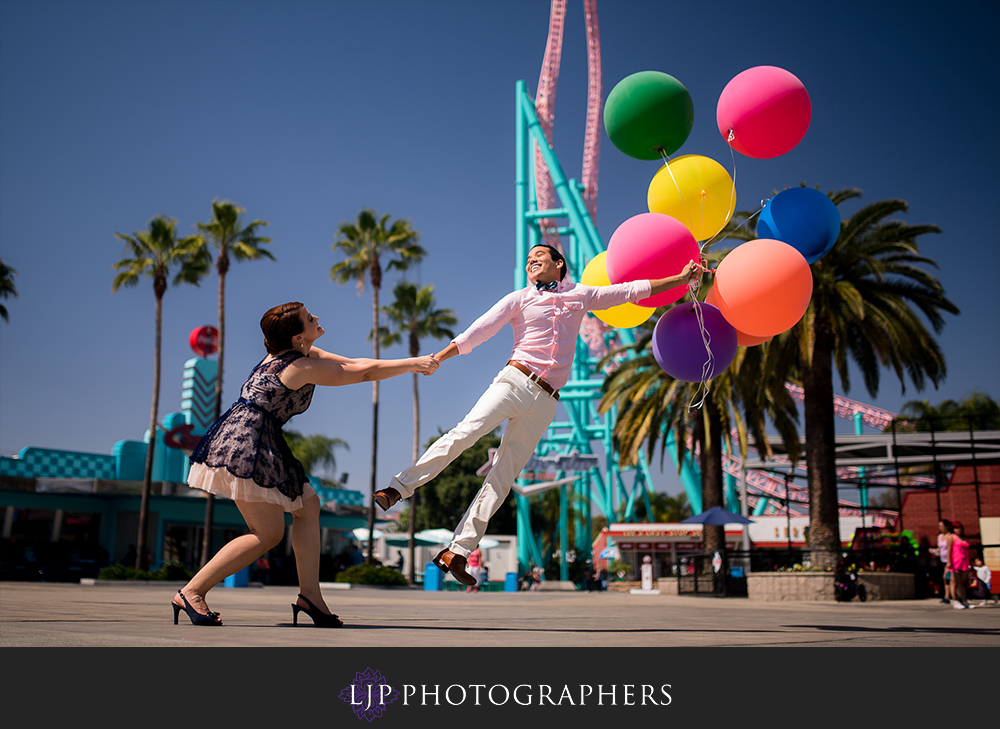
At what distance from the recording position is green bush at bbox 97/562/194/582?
67.5ft

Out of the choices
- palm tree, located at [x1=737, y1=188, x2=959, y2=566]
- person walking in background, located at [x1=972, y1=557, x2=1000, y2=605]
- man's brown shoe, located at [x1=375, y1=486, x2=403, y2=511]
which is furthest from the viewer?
person walking in background, located at [x1=972, y1=557, x2=1000, y2=605]

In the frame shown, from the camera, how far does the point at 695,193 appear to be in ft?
17.0

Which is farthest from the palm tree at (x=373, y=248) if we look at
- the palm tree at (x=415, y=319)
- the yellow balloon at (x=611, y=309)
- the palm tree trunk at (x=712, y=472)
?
the yellow balloon at (x=611, y=309)

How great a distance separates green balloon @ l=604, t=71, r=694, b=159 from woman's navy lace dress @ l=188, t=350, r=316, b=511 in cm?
295

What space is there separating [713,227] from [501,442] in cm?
242

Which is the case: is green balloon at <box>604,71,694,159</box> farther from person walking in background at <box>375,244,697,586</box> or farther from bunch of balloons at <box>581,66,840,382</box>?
person walking in background at <box>375,244,697,586</box>

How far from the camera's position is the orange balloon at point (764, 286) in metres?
4.44

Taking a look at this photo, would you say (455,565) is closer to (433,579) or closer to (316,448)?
(433,579)

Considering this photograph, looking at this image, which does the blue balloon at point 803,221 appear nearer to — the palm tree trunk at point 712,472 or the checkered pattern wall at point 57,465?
the palm tree trunk at point 712,472

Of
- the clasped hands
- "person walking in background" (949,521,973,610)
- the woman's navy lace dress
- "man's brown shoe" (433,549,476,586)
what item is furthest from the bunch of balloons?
"person walking in background" (949,521,973,610)
